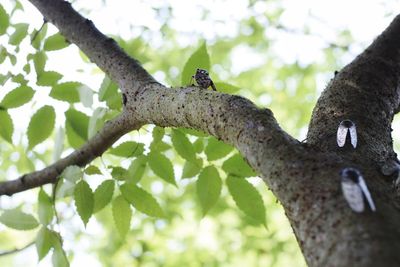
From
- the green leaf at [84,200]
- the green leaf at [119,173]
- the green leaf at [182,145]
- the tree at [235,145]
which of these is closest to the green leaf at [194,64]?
the tree at [235,145]

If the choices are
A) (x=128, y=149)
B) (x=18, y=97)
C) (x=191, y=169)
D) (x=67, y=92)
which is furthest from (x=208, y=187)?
(x=18, y=97)

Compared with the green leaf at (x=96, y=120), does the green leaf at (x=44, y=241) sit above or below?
below

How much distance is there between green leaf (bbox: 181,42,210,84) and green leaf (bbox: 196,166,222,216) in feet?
1.19

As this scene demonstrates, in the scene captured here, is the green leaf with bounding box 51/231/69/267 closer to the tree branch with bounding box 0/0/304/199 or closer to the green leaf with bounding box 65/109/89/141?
the tree branch with bounding box 0/0/304/199

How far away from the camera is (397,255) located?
0.65 metres

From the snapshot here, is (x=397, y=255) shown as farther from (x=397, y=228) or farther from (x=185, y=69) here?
(x=185, y=69)

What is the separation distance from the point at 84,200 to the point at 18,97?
0.54 m

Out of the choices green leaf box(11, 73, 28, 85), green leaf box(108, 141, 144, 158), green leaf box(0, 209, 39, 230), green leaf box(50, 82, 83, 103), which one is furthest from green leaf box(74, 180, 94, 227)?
green leaf box(11, 73, 28, 85)

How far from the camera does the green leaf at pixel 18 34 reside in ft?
6.64

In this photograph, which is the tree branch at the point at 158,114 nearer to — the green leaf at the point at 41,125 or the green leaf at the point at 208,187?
the green leaf at the point at 41,125

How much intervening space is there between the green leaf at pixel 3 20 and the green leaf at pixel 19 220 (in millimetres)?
748

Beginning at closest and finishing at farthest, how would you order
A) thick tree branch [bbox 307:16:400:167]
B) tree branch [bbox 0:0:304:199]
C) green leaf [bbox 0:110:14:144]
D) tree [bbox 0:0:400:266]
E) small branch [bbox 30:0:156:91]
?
tree [bbox 0:0:400:266] < tree branch [bbox 0:0:304:199] < thick tree branch [bbox 307:16:400:167] < small branch [bbox 30:0:156:91] < green leaf [bbox 0:110:14:144]

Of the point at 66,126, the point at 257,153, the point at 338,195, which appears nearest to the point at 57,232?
the point at 66,126

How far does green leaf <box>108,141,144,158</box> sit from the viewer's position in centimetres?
184
